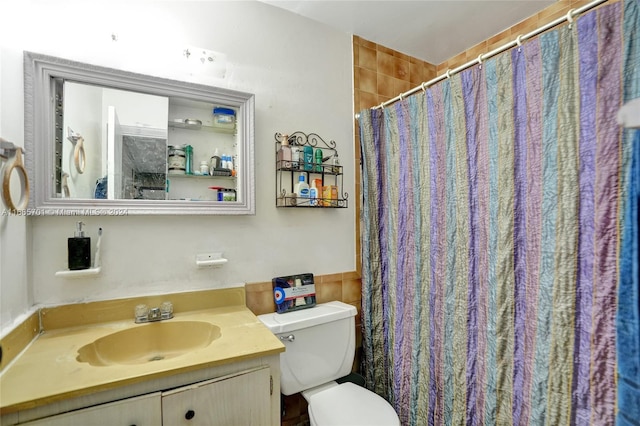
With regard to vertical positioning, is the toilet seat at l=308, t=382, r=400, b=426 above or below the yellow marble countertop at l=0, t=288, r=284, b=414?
below

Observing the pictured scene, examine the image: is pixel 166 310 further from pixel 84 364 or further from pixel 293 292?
pixel 293 292

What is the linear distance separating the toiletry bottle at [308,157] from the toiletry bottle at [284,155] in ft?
0.32

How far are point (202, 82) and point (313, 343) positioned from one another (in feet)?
4.51

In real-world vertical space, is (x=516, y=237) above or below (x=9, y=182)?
below

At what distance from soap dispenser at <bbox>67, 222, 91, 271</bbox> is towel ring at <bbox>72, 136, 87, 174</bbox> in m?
0.24

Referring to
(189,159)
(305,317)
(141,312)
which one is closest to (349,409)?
(305,317)

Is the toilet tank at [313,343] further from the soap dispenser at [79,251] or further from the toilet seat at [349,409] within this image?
the soap dispenser at [79,251]

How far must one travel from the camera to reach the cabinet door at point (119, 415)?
766mm

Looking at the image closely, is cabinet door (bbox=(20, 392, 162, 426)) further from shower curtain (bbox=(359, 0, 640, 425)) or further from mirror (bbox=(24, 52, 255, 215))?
shower curtain (bbox=(359, 0, 640, 425))

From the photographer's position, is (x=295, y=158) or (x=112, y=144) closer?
(x=112, y=144)

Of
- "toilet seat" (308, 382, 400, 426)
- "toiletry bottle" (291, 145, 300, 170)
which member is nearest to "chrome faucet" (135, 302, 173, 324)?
"toilet seat" (308, 382, 400, 426)

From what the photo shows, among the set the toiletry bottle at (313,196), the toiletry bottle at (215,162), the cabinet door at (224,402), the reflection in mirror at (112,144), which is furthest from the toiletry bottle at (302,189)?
the cabinet door at (224,402)

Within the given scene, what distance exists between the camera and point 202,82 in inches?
55.3

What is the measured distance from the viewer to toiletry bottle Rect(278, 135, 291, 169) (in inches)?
60.1
